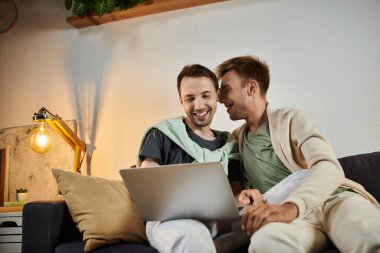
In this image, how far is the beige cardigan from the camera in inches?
44.1

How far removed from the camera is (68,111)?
2.95 m

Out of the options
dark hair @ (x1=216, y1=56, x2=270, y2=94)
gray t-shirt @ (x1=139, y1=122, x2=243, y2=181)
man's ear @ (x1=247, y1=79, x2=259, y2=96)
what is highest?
dark hair @ (x1=216, y1=56, x2=270, y2=94)

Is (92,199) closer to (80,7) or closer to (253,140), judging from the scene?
(253,140)

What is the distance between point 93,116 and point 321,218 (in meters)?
1.99

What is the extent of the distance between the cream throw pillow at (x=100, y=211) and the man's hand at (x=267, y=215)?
66 cm

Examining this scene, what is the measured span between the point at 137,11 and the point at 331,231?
212 cm

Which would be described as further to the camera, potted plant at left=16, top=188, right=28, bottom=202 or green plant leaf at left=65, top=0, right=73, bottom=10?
green plant leaf at left=65, top=0, right=73, bottom=10

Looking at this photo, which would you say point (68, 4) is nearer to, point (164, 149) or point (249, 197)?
point (164, 149)

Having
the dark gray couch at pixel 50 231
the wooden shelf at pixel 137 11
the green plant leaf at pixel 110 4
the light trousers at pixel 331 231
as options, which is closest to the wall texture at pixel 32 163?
the wooden shelf at pixel 137 11

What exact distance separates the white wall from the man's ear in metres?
0.73

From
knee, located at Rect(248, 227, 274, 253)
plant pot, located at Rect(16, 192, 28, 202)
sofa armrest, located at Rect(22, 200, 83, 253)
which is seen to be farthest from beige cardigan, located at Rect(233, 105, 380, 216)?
plant pot, located at Rect(16, 192, 28, 202)

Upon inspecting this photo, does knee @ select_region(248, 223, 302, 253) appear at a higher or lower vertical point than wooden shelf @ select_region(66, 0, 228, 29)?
lower

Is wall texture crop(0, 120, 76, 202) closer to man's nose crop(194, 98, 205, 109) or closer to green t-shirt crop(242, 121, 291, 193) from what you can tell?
man's nose crop(194, 98, 205, 109)

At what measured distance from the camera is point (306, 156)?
4.28 ft
